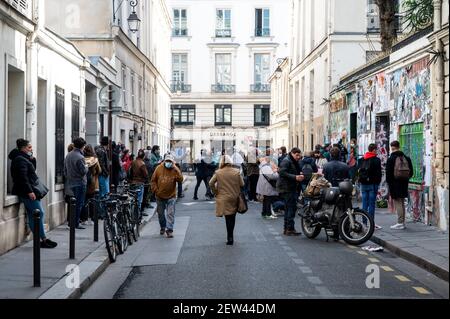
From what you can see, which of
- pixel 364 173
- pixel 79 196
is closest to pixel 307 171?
pixel 364 173

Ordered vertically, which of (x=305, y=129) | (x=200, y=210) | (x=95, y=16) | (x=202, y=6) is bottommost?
(x=200, y=210)

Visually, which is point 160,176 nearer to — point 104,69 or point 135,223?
point 135,223

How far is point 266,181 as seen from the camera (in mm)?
21188

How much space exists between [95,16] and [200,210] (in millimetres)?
8332

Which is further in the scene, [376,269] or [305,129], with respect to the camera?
[305,129]

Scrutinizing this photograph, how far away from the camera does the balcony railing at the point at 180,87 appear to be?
70056mm

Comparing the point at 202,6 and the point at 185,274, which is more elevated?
the point at 202,6

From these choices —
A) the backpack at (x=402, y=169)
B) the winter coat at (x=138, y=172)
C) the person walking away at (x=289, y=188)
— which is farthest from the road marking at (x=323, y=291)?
the winter coat at (x=138, y=172)

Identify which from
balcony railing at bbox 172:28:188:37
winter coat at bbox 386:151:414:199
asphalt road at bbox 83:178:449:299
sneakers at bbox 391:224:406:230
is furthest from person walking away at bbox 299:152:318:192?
balcony railing at bbox 172:28:188:37

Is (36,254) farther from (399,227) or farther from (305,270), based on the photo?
(399,227)

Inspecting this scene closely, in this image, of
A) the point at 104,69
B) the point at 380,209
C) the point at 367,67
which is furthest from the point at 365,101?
the point at 104,69

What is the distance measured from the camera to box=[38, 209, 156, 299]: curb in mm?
9234

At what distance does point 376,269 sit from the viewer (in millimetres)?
11953

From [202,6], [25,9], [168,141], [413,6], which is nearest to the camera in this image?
[25,9]
